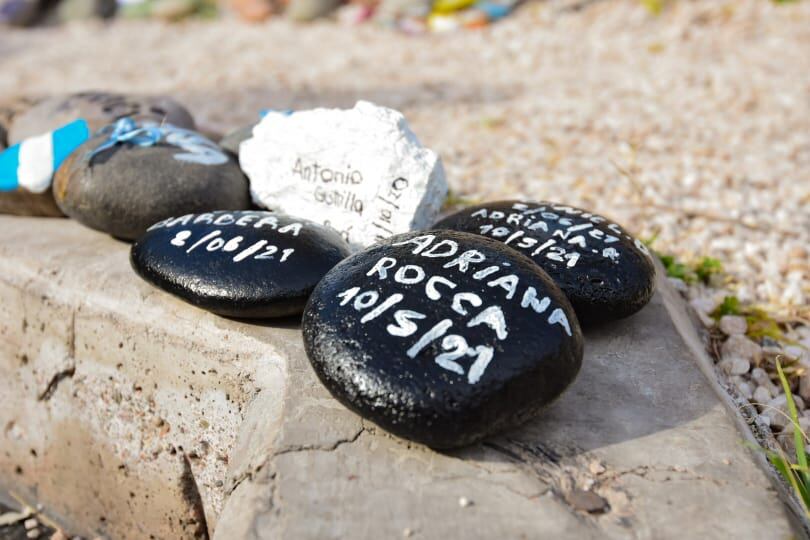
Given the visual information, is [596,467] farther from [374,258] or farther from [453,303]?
[374,258]

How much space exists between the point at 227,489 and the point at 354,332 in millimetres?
512

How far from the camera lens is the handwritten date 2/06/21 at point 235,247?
2.35 m

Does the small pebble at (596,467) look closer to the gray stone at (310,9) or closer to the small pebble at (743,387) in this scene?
the small pebble at (743,387)

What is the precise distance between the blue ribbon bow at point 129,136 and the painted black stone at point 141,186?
25mm

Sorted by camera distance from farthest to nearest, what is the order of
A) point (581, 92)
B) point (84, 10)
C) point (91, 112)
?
1. point (84, 10)
2. point (581, 92)
3. point (91, 112)

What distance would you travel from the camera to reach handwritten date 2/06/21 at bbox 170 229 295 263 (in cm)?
235

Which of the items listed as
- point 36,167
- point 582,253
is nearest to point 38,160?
point 36,167

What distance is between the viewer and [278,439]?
1889 millimetres

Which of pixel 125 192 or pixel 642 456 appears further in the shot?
pixel 125 192

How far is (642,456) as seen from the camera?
1874mm

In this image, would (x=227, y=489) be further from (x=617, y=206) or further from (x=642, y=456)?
(x=617, y=206)

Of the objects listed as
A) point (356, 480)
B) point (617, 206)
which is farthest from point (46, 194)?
point (617, 206)

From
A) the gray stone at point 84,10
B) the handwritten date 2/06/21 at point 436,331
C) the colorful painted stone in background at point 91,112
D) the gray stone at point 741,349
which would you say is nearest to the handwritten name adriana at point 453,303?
the handwritten date 2/06/21 at point 436,331

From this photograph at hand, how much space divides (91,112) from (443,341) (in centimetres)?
265
